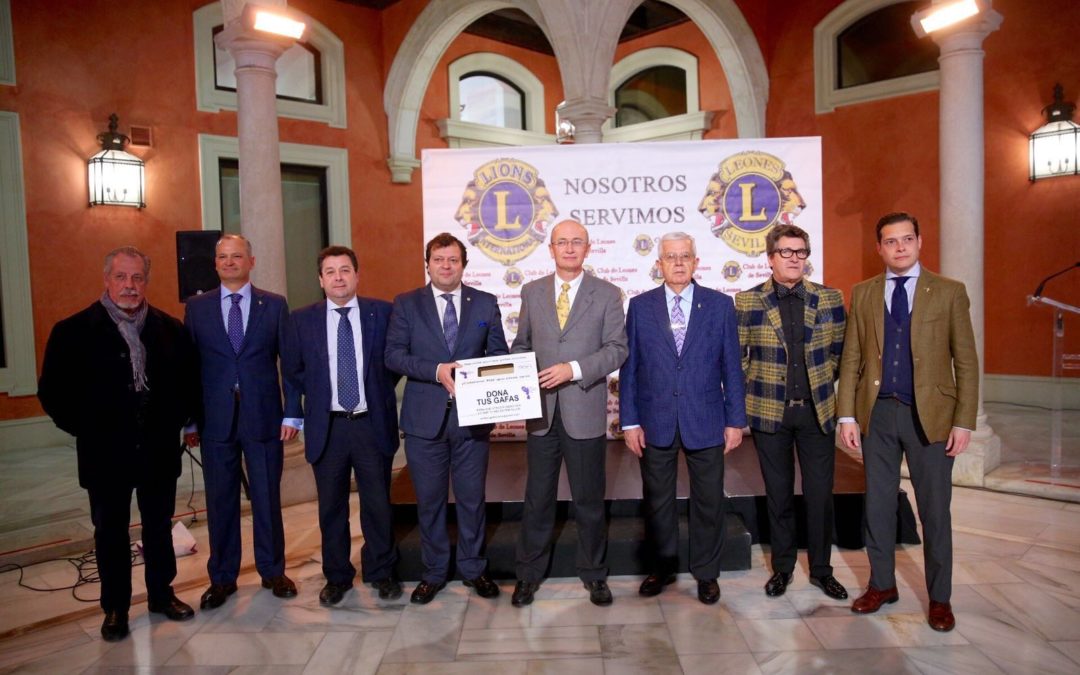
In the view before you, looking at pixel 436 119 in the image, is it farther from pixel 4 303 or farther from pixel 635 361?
pixel 635 361

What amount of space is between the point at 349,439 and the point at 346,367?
330 mm

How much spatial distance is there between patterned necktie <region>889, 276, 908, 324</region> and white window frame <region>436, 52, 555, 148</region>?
25.3 ft

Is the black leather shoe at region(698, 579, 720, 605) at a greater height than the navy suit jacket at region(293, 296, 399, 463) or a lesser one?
lesser

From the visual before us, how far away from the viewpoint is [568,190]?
5.05 m

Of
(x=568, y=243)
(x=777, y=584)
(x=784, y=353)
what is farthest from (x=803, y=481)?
(x=568, y=243)

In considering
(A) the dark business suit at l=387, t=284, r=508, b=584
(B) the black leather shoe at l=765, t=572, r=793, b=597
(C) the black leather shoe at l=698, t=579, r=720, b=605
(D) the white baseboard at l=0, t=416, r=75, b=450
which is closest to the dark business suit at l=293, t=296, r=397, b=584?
(A) the dark business suit at l=387, t=284, r=508, b=584

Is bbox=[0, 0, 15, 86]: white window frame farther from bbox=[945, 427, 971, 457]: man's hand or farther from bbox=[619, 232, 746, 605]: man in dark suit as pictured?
bbox=[945, 427, 971, 457]: man's hand

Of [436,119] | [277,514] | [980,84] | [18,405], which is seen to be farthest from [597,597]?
[436,119]

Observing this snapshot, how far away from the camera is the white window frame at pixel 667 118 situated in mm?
9992

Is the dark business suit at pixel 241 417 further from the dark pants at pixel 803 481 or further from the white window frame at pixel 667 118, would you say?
the white window frame at pixel 667 118

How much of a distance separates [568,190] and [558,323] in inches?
71.9

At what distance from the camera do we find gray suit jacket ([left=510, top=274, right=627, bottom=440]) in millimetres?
3393

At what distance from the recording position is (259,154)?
5176mm

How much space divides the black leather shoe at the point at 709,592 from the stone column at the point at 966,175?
2.81 m
